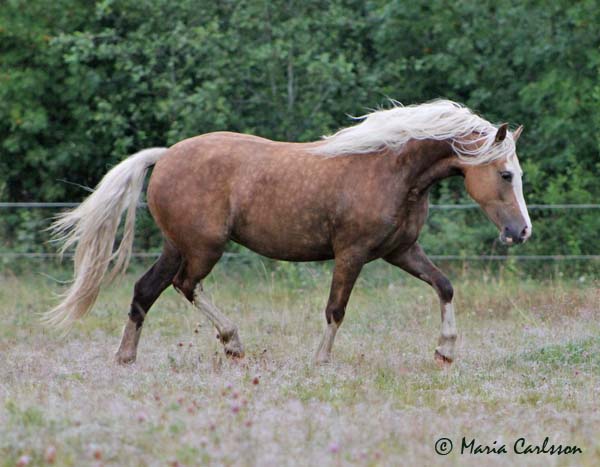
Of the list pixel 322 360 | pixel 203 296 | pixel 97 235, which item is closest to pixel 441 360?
pixel 322 360

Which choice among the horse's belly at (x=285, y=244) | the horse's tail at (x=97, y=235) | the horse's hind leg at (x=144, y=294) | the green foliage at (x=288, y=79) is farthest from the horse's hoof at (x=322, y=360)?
the green foliage at (x=288, y=79)

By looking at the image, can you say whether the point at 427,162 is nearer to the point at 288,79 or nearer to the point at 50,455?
the point at 50,455

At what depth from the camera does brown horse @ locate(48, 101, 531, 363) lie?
684 cm

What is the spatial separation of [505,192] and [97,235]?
2.91 metres

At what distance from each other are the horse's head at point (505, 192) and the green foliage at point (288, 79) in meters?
6.22

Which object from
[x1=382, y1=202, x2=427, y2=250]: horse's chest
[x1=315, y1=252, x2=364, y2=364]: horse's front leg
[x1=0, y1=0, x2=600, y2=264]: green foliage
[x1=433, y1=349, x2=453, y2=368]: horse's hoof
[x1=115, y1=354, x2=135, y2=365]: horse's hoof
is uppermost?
[x1=382, y1=202, x2=427, y2=250]: horse's chest

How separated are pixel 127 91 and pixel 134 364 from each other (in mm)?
8278

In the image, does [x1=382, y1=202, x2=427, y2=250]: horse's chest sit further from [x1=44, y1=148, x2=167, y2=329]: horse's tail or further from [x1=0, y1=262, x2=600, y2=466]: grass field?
[x1=44, y1=148, x2=167, y2=329]: horse's tail

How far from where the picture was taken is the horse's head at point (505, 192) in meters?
6.66

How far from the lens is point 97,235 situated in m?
7.46

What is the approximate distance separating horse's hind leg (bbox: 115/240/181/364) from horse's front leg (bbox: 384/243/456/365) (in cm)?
156

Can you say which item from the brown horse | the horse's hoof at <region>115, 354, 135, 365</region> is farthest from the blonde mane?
the horse's hoof at <region>115, 354, 135, 365</region>

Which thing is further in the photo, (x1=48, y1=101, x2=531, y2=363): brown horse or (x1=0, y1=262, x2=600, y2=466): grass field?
(x1=48, y1=101, x2=531, y2=363): brown horse

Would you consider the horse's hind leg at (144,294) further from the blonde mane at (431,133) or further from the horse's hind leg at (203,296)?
the blonde mane at (431,133)
